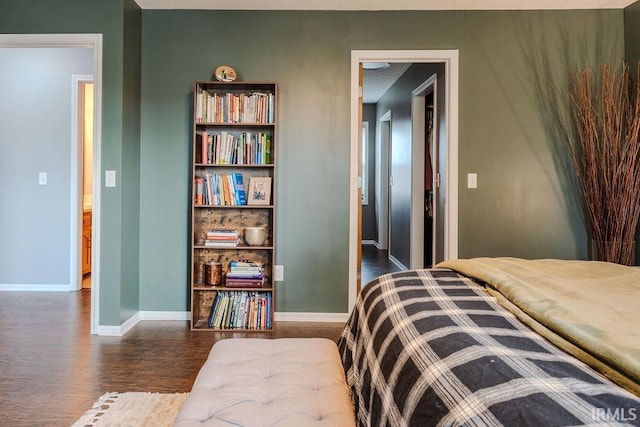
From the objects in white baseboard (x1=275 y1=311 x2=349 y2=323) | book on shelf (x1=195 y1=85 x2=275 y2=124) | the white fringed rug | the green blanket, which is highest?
book on shelf (x1=195 y1=85 x2=275 y2=124)

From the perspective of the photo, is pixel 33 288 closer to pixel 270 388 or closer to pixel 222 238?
pixel 222 238

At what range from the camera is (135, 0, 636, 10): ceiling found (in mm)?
3029

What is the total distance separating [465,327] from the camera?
3.24 feet

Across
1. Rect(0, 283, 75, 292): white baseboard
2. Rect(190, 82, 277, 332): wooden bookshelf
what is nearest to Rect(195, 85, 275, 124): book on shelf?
Rect(190, 82, 277, 332): wooden bookshelf

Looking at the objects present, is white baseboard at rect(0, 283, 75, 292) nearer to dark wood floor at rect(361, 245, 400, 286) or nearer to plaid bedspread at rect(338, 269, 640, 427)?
dark wood floor at rect(361, 245, 400, 286)

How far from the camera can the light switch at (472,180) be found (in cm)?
317

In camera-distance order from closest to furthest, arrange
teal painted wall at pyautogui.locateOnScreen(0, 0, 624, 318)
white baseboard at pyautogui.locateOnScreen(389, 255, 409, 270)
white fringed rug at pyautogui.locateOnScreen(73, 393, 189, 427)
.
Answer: white fringed rug at pyautogui.locateOnScreen(73, 393, 189, 427)
teal painted wall at pyautogui.locateOnScreen(0, 0, 624, 318)
white baseboard at pyautogui.locateOnScreen(389, 255, 409, 270)

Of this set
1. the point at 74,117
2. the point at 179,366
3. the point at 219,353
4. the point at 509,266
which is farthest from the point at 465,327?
the point at 74,117

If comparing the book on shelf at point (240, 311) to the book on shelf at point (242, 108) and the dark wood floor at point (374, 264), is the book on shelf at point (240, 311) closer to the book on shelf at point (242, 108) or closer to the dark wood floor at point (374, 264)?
the book on shelf at point (242, 108)

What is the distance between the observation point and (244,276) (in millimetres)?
3035

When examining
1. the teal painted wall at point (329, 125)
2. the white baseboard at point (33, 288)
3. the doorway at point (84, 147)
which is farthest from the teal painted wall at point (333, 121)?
the white baseboard at point (33, 288)

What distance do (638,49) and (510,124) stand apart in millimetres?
1026

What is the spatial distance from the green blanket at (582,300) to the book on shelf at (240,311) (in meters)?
1.67

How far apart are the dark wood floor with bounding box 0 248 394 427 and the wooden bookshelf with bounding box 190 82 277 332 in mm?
182
